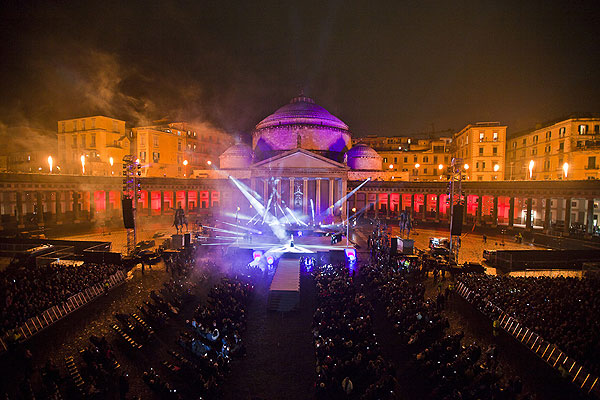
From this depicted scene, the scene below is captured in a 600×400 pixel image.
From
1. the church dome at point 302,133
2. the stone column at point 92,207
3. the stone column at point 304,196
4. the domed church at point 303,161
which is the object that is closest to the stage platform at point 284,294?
the domed church at point 303,161

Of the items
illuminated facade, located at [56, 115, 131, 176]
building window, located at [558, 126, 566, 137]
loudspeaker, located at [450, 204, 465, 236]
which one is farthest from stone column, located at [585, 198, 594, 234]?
illuminated facade, located at [56, 115, 131, 176]

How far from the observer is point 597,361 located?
1184cm

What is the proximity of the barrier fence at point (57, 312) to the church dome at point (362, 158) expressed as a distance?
43.6 metres

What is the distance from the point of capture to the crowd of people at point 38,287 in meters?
14.5

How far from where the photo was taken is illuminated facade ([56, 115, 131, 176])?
175 feet

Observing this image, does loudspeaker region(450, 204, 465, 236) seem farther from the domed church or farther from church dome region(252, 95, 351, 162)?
church dome region(252, 95, 351, 162)

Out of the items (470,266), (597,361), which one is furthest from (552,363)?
(470,266)

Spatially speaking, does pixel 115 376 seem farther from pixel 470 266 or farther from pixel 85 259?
pixel 470 266

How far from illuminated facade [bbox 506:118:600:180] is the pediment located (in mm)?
25472

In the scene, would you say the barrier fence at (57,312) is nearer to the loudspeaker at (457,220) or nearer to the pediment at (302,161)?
the loudspeaker at (457,220)

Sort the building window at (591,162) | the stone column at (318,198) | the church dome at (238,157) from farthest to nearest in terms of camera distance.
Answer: the church dome at (238,157)
the stone column at (318,198)
the building window at (591,162)

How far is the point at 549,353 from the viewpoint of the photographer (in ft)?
42.7

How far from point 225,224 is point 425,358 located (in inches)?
1368

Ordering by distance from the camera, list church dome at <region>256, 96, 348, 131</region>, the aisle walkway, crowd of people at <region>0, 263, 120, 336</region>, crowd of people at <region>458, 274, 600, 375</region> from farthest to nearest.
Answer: church dome at <region>256, 96, 348, 131</region>, crowd of people at <region>0, 263, 120, 336</region>, crowd of people at <region>458, 274, 600, 375</region>, the aisle walkway
